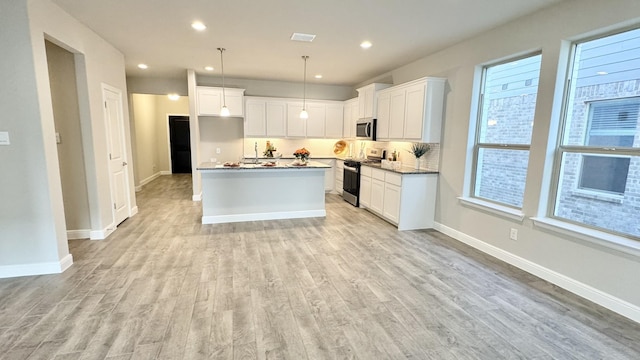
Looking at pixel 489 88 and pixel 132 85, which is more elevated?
pixel 132 85

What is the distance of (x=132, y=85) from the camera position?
6.80 meters

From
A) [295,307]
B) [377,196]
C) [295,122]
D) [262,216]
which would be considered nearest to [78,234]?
[262,216]

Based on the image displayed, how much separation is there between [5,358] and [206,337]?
1200mm

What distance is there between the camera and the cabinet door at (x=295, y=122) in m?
7.00

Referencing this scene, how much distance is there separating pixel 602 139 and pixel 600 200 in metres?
0.56

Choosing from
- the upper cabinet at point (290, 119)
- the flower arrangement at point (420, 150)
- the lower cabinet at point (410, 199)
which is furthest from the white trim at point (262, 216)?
the upper cabinet at point (290, 119)

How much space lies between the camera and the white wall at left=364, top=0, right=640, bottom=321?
2.49 m

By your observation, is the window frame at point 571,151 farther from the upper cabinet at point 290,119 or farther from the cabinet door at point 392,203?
the upper cabinet at point 290,119

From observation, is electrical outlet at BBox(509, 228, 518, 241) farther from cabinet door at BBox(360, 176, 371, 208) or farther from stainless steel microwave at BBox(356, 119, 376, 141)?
stainless steel microwave at BBox(356, 119, 376, 141)

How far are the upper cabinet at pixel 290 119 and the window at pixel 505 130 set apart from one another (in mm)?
3866

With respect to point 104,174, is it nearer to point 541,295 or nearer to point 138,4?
point 138,4

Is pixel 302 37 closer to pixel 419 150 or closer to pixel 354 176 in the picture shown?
pixel 419 150

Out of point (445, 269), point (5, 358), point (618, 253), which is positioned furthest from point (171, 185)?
point (618, 253)

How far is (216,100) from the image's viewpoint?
6375mm
